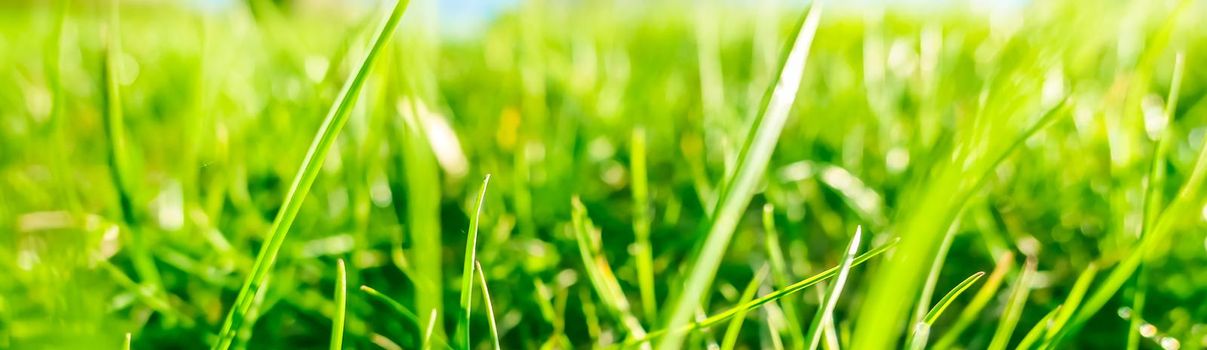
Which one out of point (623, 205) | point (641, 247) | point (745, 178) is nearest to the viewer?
point (745, 178)

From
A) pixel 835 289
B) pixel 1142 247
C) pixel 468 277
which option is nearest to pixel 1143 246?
pixel 1142 247

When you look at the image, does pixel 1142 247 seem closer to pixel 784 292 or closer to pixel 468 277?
pixel 784 292

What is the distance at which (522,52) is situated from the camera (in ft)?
3.22

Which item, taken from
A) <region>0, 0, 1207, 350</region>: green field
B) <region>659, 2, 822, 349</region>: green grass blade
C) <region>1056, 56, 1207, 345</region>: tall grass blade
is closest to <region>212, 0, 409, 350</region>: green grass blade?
<region>0, 0, 1207, 350</region>: green field

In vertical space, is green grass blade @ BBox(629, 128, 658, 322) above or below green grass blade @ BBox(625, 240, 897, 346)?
below

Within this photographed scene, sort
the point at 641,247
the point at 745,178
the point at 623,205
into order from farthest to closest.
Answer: the point at 623,205, the point at 641,247, the point at 745,178

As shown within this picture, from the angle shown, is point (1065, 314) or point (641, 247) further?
point (641, 247)

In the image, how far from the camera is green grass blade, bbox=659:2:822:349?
0.77 feet

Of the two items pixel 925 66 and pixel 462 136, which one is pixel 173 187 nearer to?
pixel 462 136

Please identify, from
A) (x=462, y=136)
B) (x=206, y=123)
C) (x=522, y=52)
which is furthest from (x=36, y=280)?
Answer: (x=522, y=52)

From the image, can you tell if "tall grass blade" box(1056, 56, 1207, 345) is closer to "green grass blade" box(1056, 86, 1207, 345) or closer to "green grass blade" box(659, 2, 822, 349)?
"green grass blade" box(1056, 86, 1207, 345)

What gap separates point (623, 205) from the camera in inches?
23.8

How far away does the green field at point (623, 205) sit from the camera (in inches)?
12.1

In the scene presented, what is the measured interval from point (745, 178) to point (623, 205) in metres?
0.36
